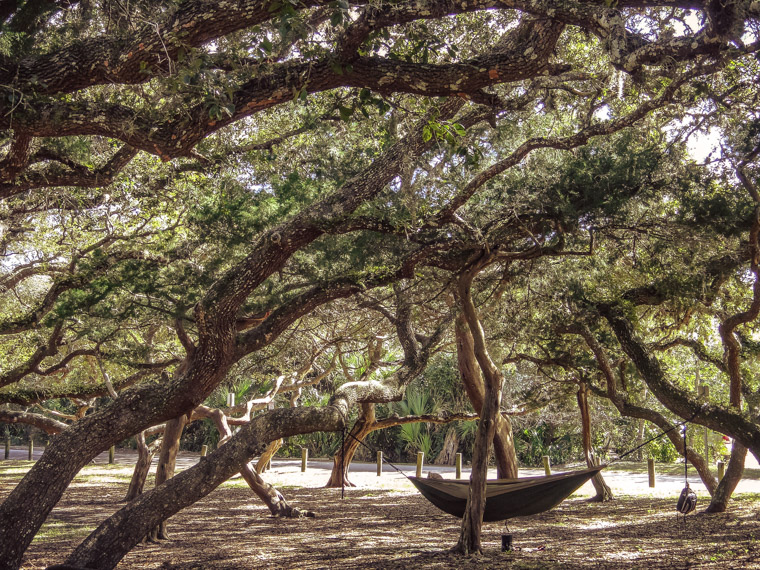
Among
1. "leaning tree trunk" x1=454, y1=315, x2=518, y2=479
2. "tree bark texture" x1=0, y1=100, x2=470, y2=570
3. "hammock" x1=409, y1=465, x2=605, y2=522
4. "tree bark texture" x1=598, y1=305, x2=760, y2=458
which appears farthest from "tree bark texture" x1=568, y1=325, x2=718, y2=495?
"tree bark texture" x1=0, y1=100, x2=470, y2=570

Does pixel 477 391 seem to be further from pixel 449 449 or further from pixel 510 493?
pixel 449 449

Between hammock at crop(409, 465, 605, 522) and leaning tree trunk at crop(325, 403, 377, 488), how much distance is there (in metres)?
2.73

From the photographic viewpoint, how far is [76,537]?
6.63 meters

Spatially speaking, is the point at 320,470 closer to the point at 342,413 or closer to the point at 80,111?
the point at 342,413

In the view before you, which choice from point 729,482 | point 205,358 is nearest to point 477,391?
point 729,482

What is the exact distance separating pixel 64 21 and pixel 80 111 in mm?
1452

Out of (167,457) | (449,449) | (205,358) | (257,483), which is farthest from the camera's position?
(449,449)

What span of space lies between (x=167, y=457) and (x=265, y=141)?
337cm

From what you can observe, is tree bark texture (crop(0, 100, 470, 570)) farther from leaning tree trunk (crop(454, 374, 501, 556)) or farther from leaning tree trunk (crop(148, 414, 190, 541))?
leaning tree trunk (crop(454, 374, 501, 556))

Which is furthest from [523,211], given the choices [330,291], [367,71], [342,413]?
[367,71]

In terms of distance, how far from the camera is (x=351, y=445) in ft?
36.6

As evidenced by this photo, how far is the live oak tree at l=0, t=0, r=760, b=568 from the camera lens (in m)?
3.22

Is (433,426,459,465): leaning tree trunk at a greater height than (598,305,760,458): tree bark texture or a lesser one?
lesser

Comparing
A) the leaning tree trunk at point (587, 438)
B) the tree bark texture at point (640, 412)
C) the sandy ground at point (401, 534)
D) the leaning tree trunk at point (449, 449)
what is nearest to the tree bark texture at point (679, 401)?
the tree bark texture at point (640, 412)
